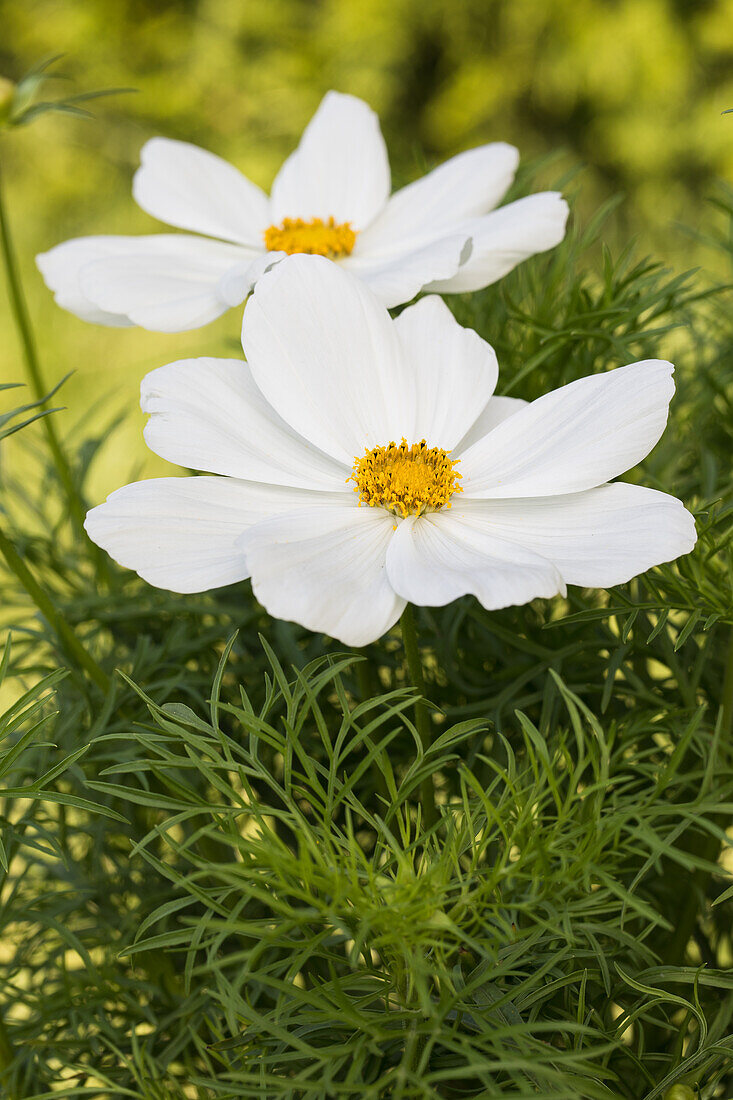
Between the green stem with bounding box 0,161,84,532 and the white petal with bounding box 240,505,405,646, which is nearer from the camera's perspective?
the white petal with bounding box 240,505,405,646

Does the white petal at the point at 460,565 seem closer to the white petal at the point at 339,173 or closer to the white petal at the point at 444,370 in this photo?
the white petal at the point at 444,370

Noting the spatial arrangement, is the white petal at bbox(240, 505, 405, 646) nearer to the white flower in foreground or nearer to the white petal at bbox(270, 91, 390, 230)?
the white flower in foreground

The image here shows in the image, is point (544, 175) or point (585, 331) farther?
point (544, 175)

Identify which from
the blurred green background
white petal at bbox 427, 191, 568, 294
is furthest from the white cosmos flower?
the blurred green background

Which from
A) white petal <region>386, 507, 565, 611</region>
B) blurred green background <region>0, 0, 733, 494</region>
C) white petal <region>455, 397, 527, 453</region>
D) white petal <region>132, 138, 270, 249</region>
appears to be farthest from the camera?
blurred green background <region>0, 0, 733, 494</region>

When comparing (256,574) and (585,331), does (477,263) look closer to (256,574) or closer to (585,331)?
(585,331)

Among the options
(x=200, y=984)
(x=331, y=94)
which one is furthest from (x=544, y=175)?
(x=200, y=984)

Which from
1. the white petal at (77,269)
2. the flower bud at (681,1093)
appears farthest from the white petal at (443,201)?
the flower bud at (681,1093)
